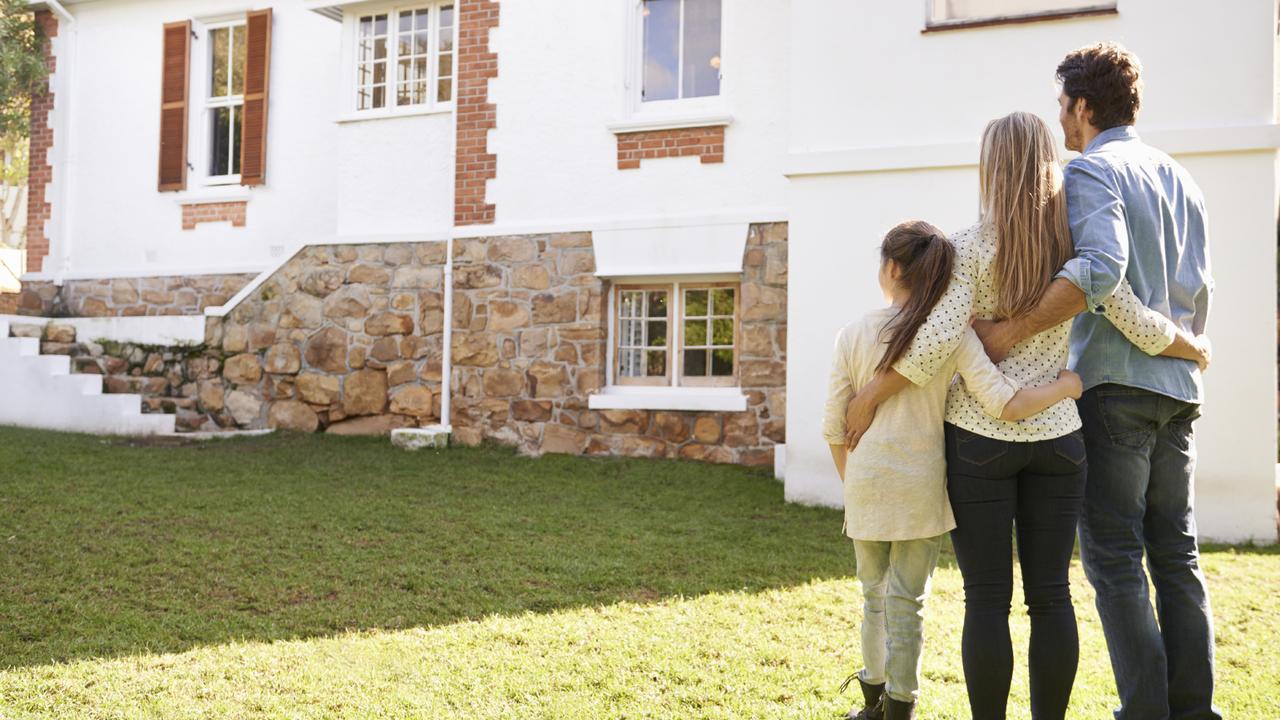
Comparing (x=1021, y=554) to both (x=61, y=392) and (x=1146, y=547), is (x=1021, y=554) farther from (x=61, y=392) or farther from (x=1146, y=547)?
(x=61, y=392)

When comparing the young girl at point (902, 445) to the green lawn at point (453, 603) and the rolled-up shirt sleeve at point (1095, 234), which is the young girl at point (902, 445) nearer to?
the rolled-up shirt sleeve at point (1095, 234)

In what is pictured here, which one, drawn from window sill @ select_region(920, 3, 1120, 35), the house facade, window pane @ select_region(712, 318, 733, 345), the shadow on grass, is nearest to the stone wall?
the house facade

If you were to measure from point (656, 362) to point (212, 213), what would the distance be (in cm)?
596

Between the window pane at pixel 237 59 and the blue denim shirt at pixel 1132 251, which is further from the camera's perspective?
the window pane at pixel 237 59

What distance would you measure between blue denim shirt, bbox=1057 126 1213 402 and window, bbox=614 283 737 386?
234 inches

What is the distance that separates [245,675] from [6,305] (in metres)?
10.5

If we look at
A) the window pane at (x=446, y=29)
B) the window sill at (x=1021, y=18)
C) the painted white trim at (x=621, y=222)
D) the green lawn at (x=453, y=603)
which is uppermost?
the window pane at (x=446, y=29)

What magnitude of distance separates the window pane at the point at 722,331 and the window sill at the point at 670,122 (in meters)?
1.67

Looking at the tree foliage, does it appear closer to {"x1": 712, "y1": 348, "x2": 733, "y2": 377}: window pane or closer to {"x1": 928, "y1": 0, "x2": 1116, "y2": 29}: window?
{"x1": 712, "y1": 348, "x2": 733, "y2": 377}: window pane

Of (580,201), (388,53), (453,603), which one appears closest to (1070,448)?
(453,603)

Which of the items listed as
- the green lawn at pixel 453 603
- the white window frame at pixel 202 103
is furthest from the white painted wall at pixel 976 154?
the white window frame at pixel 202 103

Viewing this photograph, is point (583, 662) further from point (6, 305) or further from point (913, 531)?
point (6, 305)

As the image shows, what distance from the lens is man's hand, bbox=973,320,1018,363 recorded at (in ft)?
8.40

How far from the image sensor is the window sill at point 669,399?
8.38 metres
